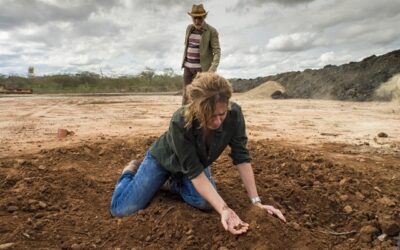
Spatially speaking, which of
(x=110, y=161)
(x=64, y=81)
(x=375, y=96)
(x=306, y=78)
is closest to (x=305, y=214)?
(x=110, y=161)

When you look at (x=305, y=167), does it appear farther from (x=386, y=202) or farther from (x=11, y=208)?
(x=11, y=208)

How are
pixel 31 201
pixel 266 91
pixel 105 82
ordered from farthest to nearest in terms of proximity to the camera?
pixel 105 82 < pixel 266 91 < pixel 31 201

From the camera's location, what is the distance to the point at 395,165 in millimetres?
4383

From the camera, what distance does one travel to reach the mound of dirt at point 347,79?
15.1 metres

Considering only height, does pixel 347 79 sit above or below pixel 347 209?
above

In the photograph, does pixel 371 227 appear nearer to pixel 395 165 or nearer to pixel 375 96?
pixel 395 165

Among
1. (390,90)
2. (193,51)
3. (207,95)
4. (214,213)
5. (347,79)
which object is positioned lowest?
(214,213)

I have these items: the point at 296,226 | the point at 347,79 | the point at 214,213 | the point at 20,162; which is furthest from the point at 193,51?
the point at 347,79

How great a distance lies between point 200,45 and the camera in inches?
242

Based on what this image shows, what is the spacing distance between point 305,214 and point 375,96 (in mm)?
12109

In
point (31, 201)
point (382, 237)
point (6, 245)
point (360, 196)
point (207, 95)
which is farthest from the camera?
point (360, 196)

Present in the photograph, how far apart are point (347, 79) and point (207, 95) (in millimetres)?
15005

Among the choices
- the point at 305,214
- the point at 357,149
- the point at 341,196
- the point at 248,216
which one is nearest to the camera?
the point at 248,216

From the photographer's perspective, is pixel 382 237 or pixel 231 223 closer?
pixel 231 223
